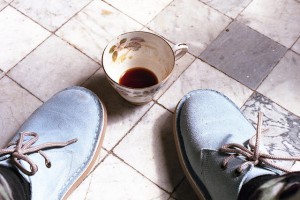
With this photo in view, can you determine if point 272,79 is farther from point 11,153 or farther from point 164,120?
point 11,153

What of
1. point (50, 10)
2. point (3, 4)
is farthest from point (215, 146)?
point (3, 4)

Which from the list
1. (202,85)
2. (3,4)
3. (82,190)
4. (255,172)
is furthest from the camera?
(3,4)

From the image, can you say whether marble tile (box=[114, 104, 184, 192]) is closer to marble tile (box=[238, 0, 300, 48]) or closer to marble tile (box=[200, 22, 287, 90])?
marble tile (box=[200, 22, 287, 90])

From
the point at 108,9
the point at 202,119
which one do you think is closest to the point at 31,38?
the point at 108,9

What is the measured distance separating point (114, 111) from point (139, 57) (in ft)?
0.45

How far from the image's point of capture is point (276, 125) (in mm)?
966

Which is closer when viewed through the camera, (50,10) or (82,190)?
(82,190)

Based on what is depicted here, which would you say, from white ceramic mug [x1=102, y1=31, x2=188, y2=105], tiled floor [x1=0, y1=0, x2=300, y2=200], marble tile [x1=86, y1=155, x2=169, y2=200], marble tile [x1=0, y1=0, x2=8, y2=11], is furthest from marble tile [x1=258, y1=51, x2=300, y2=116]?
marble tile [x1=0, y1=0, x2=8, y2=11]

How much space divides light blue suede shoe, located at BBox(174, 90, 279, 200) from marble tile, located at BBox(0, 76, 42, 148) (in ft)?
1.13

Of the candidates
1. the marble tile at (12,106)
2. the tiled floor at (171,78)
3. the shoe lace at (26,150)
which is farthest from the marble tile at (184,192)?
the marble tile at (12,106)

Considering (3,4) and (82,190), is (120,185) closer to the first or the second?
(82,190)

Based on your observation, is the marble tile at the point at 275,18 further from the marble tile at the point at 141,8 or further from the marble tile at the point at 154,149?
the marble tile at the point at 154,149

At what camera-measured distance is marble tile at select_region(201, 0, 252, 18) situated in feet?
3.67

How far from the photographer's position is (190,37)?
108cm
